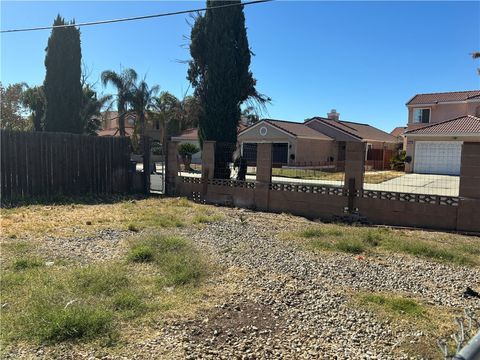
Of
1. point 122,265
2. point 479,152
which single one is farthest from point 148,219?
point 479,152

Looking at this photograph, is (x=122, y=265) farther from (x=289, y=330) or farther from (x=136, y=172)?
(x=136, y=172)

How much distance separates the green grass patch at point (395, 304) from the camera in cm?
416

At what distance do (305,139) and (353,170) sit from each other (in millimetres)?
22106

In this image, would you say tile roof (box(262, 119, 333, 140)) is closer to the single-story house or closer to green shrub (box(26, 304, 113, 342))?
the single-story house

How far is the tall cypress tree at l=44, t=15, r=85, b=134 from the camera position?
21844 millimetres

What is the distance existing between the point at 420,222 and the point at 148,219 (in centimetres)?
627

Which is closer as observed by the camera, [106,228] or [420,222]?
[106,228]

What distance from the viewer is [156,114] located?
37.2 metres

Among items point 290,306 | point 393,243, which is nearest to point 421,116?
point 393,243

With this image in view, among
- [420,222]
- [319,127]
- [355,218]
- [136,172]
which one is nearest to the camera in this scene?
[420,222]

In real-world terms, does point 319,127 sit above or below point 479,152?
above

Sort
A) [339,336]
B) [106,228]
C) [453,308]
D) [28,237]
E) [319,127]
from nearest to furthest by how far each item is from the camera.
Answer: [339,336] < [453,308] < [28,237] < [106,228] < [319,127]

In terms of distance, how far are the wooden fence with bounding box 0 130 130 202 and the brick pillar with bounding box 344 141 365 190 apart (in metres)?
8.21

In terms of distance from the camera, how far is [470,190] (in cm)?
833
